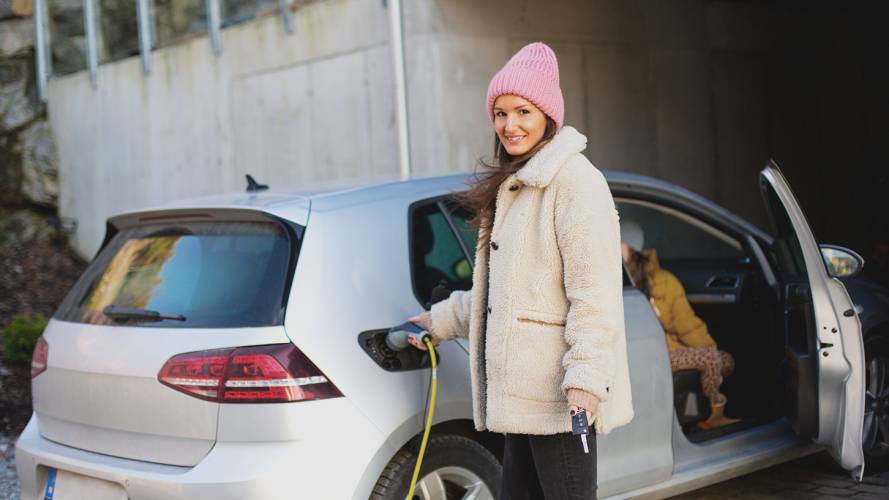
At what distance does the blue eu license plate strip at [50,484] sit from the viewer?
389 cm

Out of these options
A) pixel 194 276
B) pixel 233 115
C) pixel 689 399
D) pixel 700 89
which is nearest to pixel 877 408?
pixel 689 399

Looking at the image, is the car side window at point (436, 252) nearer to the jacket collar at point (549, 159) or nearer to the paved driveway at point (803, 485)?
the jacket collar at point (549, 159)

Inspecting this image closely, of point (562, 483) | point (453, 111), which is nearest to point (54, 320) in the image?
point (562, 483)

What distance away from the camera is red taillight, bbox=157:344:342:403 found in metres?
3.42

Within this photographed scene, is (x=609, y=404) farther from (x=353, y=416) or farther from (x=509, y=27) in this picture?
(x=509, y=27)

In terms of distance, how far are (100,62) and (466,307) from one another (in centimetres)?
1056

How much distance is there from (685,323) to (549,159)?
8.19 feet

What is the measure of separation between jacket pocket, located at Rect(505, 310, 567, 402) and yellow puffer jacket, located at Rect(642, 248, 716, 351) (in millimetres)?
2395

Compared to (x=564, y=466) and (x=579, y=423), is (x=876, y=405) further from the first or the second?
(x=579, y=423)

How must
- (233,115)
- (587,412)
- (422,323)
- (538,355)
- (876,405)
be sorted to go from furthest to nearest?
1. (233,115)
2. (876,405)
3. (422,323)
4. (538,355)
5. (587,412)

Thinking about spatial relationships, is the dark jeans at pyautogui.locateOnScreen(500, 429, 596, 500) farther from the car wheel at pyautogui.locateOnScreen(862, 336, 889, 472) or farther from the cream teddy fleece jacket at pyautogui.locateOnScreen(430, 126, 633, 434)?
the car wheel at pyautogui.locateOnScreen(862, 336, 889, 472)

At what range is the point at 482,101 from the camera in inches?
355

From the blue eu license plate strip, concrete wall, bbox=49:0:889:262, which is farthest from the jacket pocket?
concrete wall, bbox=49:0:889:262

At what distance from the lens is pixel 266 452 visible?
134 inches
